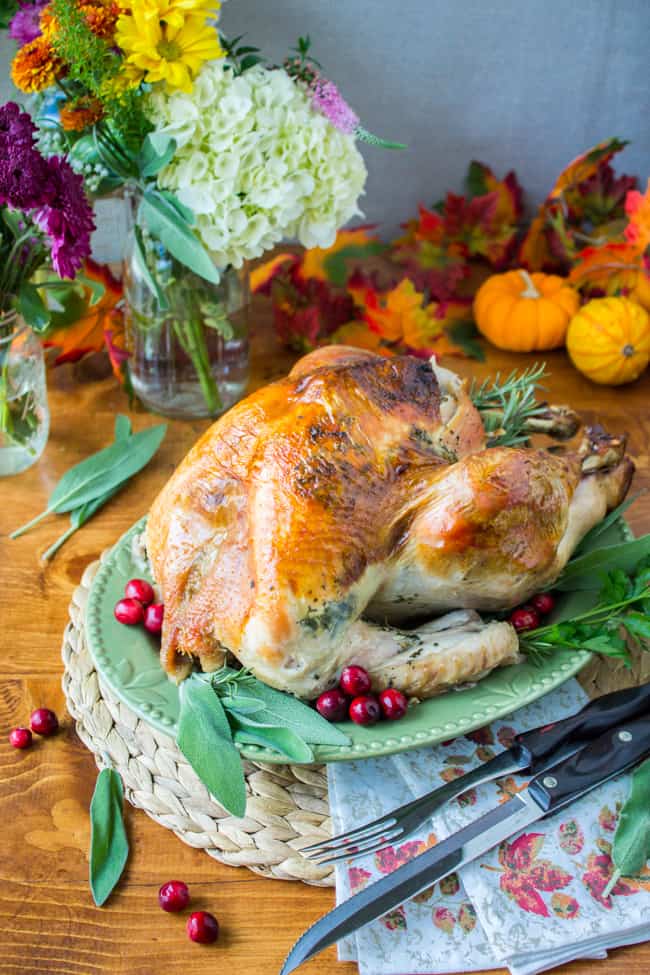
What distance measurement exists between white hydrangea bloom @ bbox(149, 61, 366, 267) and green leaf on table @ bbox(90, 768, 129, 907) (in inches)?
31.4

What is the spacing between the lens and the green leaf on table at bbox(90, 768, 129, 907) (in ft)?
3.50

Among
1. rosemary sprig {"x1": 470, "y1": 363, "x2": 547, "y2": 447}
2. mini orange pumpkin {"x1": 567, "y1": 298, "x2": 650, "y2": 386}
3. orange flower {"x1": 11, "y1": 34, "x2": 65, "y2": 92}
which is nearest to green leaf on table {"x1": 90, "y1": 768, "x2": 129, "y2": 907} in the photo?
rosemary sprig {"x1": 470, "y1": 363, "x2": 547, "y2": 447}

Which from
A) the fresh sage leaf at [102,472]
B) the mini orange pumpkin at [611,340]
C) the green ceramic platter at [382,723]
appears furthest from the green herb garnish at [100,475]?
the mini orange pumpkin at [611,340]

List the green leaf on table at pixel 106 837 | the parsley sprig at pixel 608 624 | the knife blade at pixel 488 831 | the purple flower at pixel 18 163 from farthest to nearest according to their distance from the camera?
the purple flower at pixel 18 163, the parsley sprig at pixel 608 624, the green leaf on table at pixel 106 837, the knife blade at pixel 488 831

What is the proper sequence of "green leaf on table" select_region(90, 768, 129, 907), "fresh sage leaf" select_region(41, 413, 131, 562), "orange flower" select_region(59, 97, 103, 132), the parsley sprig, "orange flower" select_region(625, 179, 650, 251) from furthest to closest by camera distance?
1. "orange flower" select_region(625, 179, 650, 251)
2. "fresh sage leaf" select_region(41, 413, 131, 562)
3. "orange flower" select_region(59, 97, 103, 132)
4. the parsley sprig
5. "green leaf on table" select_region(90, 768, 129, 907)

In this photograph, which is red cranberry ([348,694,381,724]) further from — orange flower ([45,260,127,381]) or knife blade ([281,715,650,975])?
orange flower ([45,260,127,381])

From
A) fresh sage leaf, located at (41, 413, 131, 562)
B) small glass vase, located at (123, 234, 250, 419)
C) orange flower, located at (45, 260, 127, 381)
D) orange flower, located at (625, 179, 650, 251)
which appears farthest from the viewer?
orange flower, located at (625, 179, 650, 251)

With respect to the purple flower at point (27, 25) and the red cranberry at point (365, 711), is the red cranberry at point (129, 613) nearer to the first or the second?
the red cranberry at point (365, 711)

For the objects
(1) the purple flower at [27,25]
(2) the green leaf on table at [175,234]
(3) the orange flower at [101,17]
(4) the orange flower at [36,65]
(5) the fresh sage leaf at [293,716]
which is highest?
(3) the orange flower at [101,17]

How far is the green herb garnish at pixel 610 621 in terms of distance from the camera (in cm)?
118

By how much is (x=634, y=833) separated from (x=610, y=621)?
26cm

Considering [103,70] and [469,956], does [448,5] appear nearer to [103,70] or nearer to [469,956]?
[103,70]

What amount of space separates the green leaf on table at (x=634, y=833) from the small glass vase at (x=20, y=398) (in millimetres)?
1072

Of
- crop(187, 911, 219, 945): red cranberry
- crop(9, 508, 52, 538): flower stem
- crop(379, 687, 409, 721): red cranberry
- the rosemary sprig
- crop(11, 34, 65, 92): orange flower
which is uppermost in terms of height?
crop(11, 34, 65, 92): orange flower
